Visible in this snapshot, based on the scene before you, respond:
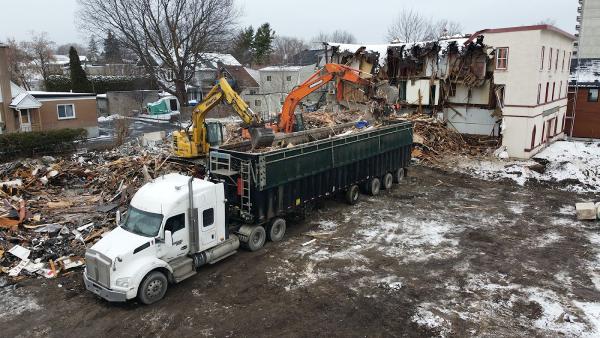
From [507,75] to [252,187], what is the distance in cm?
1873

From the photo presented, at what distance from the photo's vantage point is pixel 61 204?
52.1ft

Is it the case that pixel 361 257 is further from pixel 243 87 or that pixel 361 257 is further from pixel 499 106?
pixel 243 87

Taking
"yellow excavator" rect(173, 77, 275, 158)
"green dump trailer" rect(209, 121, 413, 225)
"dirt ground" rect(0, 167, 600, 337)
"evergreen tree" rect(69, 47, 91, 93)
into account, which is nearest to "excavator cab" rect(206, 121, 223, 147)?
"yellow excavator" rect(173, 77, 275, 158)

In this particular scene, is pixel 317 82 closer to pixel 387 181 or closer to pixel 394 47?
pixel 387 181

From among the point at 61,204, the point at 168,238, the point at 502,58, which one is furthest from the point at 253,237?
the point at 502,58

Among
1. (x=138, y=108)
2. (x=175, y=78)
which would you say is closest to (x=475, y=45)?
(x=175, y=78)

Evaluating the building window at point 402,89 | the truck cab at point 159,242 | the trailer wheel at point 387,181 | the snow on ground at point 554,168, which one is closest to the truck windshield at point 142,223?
the truck cab at point 159,242

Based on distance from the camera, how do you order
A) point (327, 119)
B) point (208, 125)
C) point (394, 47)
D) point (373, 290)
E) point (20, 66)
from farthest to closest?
point (20, 66), point (394, 47), point (327, 119), point (208, 125), point (373, 290)

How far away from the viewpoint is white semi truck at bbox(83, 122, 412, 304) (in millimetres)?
9750

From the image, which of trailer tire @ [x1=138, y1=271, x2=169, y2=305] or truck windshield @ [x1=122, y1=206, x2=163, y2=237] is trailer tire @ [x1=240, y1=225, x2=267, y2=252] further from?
truck windshield @ [x1=122, y1=206, x2=163, y2=237]

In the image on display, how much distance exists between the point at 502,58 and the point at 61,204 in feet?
76.3

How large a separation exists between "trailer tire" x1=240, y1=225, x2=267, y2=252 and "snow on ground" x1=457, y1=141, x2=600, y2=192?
1416 cm

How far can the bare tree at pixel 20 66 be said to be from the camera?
6046cm

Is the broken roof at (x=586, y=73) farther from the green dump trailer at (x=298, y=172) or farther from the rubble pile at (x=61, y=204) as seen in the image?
the rubble pile at (x=61, y=204)
